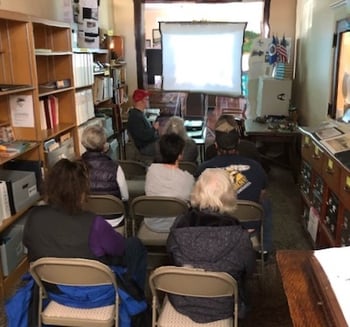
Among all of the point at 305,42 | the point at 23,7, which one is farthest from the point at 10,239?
the point at 305,42

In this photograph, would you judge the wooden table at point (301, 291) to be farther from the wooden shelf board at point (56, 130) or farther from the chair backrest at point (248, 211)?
the wooden shelf board at point (56, 130)

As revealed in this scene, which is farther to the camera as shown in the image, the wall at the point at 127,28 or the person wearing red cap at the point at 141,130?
the wall at the point at 127,28

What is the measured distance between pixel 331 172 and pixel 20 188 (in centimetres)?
203

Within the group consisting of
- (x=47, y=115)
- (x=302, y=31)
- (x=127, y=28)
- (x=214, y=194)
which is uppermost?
(x=127, y=28)

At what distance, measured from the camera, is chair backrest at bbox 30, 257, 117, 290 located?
5.33 ft

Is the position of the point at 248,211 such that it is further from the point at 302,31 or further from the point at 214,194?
the point at 302,31

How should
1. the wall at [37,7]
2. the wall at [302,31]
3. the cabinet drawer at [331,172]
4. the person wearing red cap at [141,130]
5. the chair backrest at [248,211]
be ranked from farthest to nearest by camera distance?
the person wearing red cap at [141,130] < the wall at [302,31] < the wall at [37,7] < the cabinet drawer at [331,172] < the chair backrest at [248,211]

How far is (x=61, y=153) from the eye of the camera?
3.48m

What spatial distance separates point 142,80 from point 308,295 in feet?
20.6

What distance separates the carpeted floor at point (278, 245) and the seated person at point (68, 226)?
0.99 meters

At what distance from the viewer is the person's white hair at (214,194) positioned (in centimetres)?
182

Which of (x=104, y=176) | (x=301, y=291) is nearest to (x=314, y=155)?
(x=104, y=176)

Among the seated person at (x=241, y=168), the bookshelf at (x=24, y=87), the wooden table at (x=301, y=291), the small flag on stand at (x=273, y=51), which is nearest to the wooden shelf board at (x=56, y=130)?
the bookshelf at (x=24, y=87)

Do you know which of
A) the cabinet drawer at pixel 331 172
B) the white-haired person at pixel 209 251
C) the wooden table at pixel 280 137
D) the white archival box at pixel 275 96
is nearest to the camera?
the white-haired person at pixel 209 251
